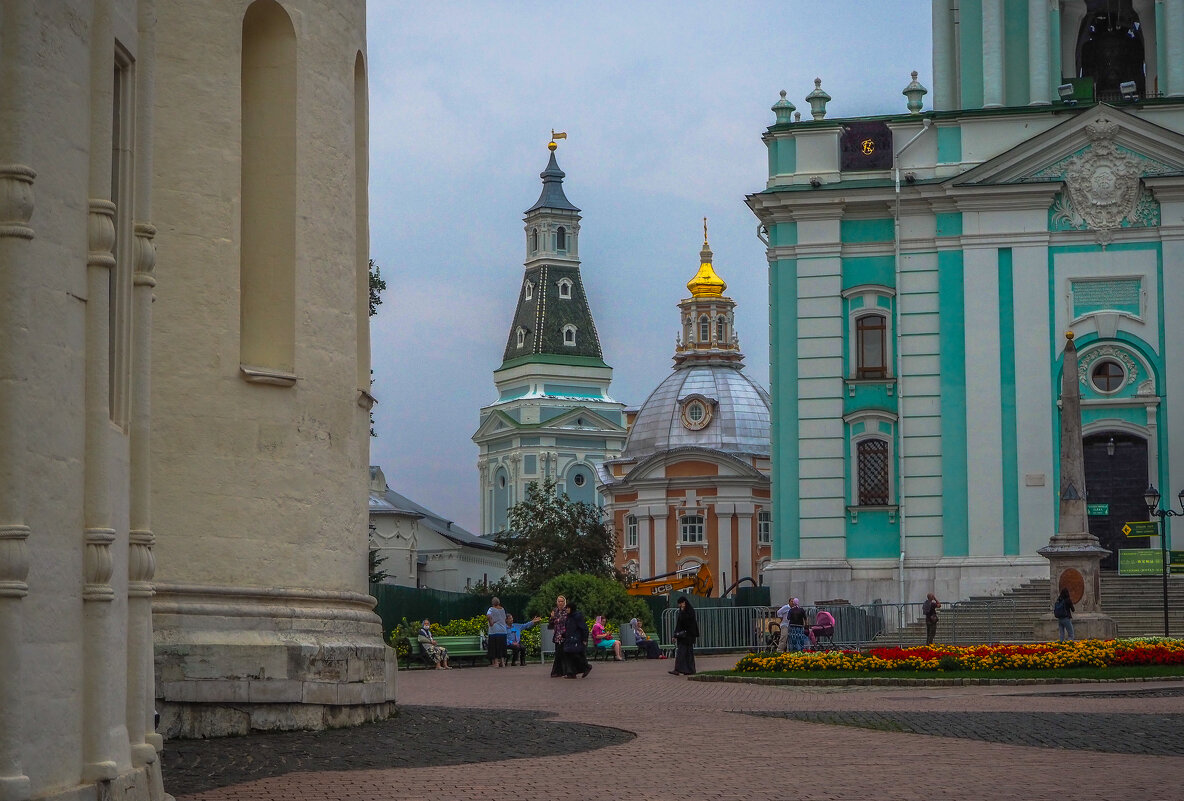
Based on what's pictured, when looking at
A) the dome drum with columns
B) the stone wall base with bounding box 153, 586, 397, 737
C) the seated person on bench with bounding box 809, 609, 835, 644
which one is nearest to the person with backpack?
the seated person on bench with bounding box 809, 609, 835, 644

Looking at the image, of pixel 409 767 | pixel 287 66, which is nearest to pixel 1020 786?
pixel 409 767

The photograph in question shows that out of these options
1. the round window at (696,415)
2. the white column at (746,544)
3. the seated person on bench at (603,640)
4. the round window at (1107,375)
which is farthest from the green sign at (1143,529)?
the round window at (696,415)

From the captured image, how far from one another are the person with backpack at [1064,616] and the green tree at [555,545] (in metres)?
44.9

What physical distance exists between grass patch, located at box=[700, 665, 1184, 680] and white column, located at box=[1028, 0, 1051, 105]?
23.4m

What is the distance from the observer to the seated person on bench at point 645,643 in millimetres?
44219

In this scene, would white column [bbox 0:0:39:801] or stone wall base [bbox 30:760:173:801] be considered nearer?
white column [bbox 0:0:39:801]

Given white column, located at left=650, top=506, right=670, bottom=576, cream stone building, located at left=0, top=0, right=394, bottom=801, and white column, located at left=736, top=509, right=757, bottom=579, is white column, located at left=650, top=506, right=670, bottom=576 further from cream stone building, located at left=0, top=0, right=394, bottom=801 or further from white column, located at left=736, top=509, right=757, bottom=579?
cream stone building, located at left=0, top=0, right=394, bottom=801

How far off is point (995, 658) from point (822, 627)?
10510mm

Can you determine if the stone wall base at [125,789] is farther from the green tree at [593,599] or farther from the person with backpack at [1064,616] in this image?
the green tree at [593,599]

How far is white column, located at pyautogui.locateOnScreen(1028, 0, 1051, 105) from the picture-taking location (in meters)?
49.1

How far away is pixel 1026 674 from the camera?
27.7 metres

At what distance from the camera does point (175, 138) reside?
17.3 m

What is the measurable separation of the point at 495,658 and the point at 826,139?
17.1 meters

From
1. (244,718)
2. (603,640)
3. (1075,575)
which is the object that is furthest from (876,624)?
(244,718)
